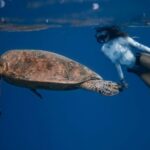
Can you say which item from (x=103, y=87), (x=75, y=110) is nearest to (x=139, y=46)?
(x=103, y=87)

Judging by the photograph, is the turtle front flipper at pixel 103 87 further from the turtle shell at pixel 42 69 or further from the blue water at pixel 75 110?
the blue water at pixel 75 110

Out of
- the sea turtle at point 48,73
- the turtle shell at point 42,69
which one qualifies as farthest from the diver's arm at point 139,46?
the turtle shell at point 42,69

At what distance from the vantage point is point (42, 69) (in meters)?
7.05

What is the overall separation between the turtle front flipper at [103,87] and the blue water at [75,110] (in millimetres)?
6402

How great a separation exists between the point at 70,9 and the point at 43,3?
3.62ft

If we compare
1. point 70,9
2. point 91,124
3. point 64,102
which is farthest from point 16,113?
point 70,9

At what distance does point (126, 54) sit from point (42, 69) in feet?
6.84

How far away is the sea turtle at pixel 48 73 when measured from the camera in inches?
274

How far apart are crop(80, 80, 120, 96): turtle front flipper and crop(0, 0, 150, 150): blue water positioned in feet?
21.0

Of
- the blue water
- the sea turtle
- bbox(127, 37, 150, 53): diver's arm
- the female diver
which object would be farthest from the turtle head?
the blue water

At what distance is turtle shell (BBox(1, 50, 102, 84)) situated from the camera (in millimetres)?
6949

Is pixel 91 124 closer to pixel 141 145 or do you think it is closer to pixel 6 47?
pixel 141 145

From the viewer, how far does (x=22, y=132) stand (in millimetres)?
16938

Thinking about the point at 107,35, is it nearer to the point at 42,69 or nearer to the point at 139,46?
the point at 139,46
